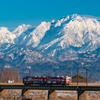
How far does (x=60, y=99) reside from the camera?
121375 mm

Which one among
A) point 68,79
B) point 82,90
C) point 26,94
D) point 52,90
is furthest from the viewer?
point 68,79

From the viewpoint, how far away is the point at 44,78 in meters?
130

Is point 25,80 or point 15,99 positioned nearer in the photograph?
point 15,99

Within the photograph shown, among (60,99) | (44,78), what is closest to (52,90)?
(60,99)

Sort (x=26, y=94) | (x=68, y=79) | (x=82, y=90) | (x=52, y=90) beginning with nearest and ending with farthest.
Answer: (x=82, y=90)
(x=52, y=90)
(x=26, y=94)
(x=68, y=79)

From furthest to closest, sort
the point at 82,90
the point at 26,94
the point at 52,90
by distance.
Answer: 1. the point at 26,94
2. the point at 52,90
3. the point at 82,90

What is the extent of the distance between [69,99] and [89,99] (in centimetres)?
654

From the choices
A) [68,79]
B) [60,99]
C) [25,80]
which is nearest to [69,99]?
[60,99]

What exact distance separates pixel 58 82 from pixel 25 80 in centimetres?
1332

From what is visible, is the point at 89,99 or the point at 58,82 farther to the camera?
the point at 58,82

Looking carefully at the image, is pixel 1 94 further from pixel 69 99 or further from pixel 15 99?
pixel 69 99

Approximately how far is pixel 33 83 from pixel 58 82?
380 inches

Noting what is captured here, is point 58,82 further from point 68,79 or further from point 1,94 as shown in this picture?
point 1,94

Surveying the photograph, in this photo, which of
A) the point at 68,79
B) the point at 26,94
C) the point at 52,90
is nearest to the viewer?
the point at 52,90
